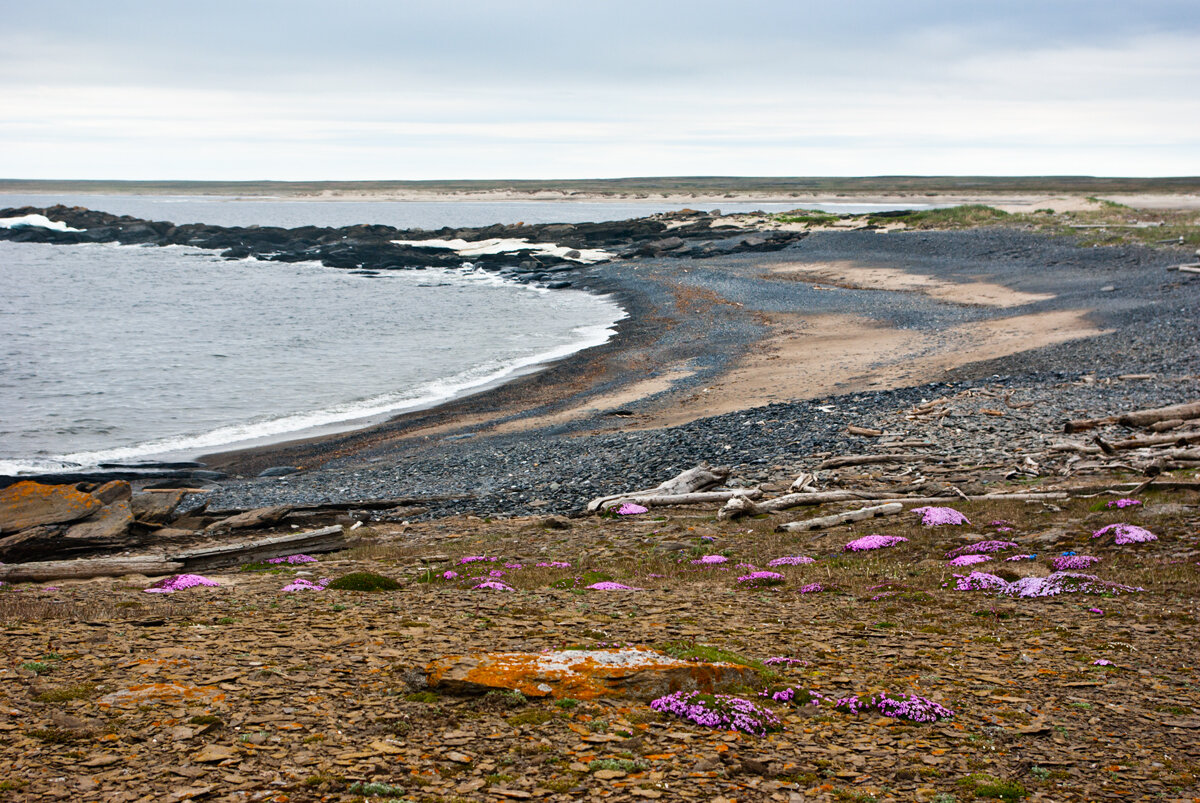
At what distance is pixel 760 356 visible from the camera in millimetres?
35938

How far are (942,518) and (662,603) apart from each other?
18.4 feet

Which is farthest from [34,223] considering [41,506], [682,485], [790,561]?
[790,561]

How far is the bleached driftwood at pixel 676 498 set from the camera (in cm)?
1684

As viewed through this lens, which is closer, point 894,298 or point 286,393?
point 286,393

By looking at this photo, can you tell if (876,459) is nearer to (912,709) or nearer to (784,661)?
(784,661)

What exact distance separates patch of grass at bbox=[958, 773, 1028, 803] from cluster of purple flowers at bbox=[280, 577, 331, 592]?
28.5 ft

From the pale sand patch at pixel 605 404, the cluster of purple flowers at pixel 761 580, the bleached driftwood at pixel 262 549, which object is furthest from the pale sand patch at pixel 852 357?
the cluster of purple flowers at pixel 761 580

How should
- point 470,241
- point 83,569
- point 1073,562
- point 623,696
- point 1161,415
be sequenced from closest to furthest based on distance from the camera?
point 623,696 → point 1073,562 → point 83,569 → point 1161,415 → point 470,241

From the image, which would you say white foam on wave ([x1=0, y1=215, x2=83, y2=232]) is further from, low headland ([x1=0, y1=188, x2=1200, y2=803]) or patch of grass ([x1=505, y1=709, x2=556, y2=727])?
patch of grass ([x1=505, y1=709, x2=556, y2=727])

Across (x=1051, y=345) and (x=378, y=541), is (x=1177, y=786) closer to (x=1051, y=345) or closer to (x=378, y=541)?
(x=378, y=541)

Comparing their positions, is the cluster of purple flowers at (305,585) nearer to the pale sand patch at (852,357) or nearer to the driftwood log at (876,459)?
the driftwood log at (876,459)

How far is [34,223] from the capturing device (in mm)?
135875

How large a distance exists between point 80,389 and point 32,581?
26.7 meters

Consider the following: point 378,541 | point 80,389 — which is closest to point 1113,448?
point 378,541
